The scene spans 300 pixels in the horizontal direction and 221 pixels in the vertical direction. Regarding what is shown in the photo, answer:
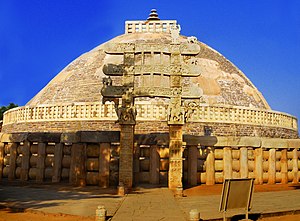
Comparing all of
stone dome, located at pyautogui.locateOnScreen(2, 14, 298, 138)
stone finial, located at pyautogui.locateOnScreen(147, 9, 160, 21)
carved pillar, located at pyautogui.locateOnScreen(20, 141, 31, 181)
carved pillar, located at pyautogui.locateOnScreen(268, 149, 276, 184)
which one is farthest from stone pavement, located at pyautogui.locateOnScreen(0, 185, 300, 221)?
stone finial, located at pyautogui.locateOnScreen(147, 9, 160, 21)

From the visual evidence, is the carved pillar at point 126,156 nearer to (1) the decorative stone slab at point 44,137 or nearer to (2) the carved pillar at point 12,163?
(1) the decorative stone slab at point 44,137

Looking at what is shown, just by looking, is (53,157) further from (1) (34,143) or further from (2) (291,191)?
(2) (291,191)

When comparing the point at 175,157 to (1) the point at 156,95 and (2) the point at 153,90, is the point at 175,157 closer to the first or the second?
(1) the point at 156,95

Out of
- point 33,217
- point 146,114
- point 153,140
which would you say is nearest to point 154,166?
point 153,140

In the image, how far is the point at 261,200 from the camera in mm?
7766

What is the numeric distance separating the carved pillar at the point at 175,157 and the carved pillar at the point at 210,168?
4.42 ft

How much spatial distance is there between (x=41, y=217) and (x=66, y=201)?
1392 mm

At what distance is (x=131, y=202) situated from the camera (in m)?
7.09

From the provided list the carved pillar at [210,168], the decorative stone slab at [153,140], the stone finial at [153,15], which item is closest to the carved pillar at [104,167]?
the decorative stone slab at [153,140]

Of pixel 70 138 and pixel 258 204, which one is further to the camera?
pixel 70 138

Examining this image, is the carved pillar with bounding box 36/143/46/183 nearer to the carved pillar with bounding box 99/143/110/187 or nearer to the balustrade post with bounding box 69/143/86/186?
the balustrade post with bounding box 69/143/86/186

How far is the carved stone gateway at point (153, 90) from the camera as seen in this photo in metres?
9.22

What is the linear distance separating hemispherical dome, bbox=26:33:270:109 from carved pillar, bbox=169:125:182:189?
1086 centimetres

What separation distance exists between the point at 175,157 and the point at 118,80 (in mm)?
12516
